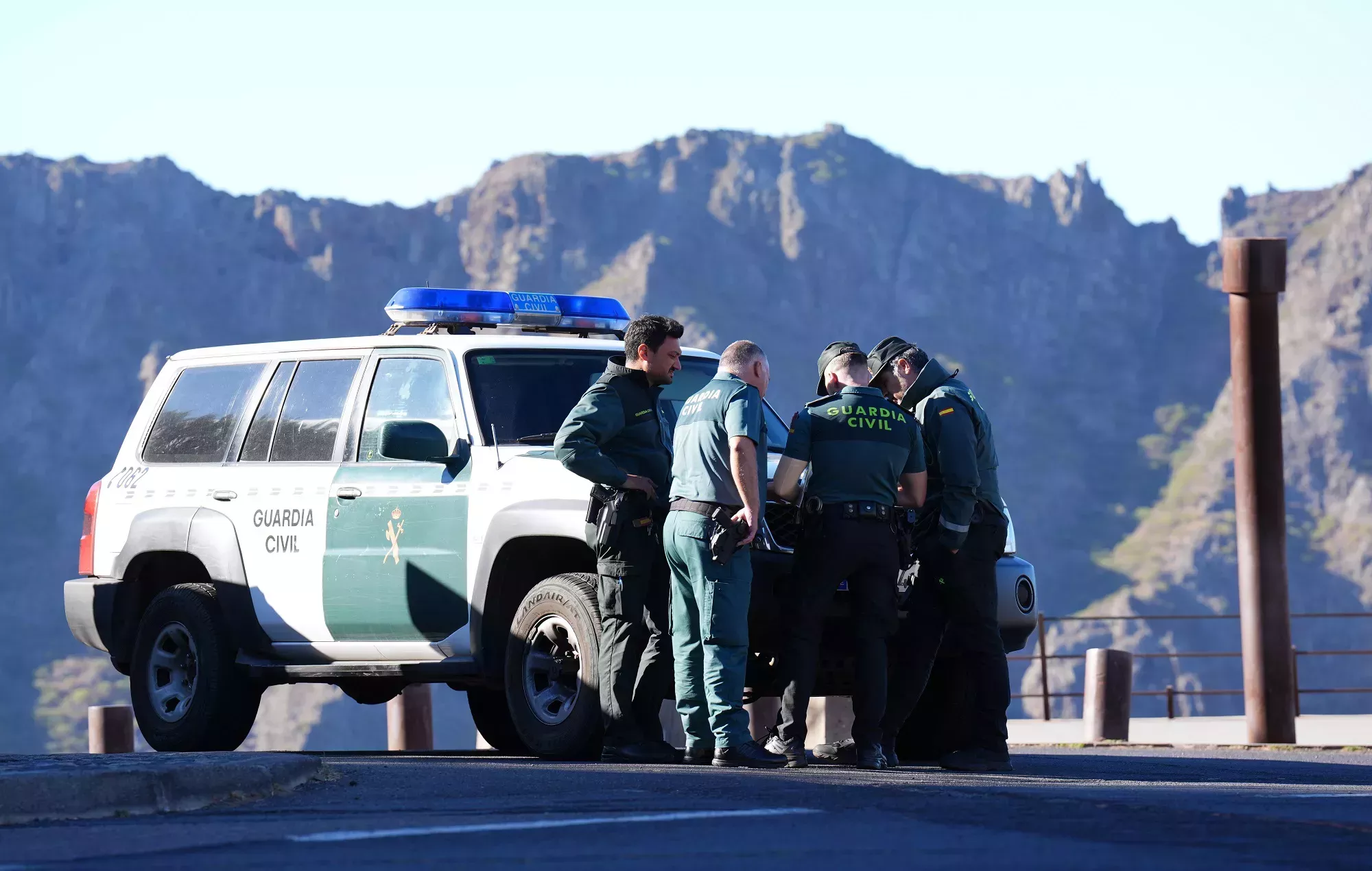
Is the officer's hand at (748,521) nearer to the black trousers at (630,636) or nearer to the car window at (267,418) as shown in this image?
the black trousers at (630,636)

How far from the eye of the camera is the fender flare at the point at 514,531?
926cm

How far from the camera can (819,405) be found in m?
9.14

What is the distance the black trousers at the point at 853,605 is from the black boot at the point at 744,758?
35 centimetres

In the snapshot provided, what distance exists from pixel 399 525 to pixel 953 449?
2.76m

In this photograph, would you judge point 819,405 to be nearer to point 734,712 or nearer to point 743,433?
point 743,433

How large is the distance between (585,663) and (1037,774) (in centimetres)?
212

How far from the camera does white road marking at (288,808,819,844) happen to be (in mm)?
6062

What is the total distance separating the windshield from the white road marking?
350 cm

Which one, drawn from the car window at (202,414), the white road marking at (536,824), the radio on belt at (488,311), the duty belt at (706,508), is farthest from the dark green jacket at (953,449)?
the car window at (202,414)

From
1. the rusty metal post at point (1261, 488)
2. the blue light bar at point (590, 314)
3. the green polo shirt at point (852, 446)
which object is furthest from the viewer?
the rusty metal post at point (1261, 488)

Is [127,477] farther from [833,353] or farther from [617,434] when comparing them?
[833,353]

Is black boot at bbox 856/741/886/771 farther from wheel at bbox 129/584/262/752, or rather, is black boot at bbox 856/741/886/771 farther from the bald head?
wheel at bbox 129/584/262/752

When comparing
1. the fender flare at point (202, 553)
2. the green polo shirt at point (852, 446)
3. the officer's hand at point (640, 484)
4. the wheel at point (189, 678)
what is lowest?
the wheel at point (189, 678)

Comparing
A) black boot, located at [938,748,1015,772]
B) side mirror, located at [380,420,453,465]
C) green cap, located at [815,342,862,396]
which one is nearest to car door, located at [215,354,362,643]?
side mirror, located at [380,420,453,465]
